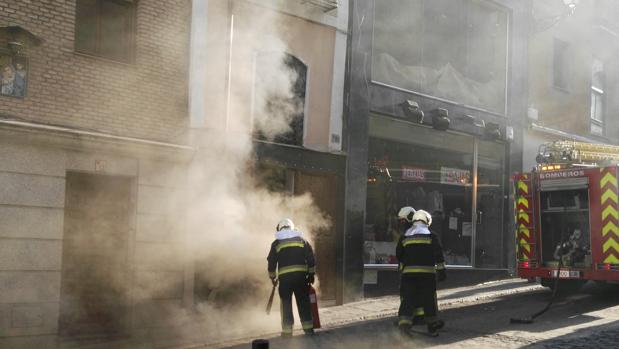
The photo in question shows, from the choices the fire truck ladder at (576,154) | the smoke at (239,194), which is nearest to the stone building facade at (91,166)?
the smoke at (239,194)

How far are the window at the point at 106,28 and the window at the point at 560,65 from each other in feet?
33.4

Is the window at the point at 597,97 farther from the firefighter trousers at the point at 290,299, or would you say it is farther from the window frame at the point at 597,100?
the firefighter trousers at the point at 290,299

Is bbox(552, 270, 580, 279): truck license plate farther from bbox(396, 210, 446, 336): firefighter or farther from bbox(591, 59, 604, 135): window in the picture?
bbox(591, 59, 604, 135): window

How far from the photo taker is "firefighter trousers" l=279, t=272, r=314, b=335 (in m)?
6.72

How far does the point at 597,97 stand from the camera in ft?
50.6

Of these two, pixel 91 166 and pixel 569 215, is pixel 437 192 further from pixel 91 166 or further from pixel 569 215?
pixel 91 166

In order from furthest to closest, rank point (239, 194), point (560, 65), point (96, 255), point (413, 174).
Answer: point (560, 65) < point (413, 174) < point (239, 194) < point (96, 255)

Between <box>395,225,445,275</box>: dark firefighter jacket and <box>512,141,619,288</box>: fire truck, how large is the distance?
9.48 ft

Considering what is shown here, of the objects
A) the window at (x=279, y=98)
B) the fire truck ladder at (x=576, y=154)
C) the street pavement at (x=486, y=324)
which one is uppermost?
the window at (x=279, y=98)

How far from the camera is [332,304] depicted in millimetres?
9375

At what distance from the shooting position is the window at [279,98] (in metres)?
8.53

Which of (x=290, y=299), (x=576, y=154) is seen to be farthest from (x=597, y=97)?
(x=290, y=299)

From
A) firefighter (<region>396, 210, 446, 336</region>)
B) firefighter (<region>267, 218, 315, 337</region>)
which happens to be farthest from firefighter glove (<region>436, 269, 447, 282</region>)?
firefighter (<region>267, 218, 315, 337</region>)

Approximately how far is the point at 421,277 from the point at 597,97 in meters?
10.9
